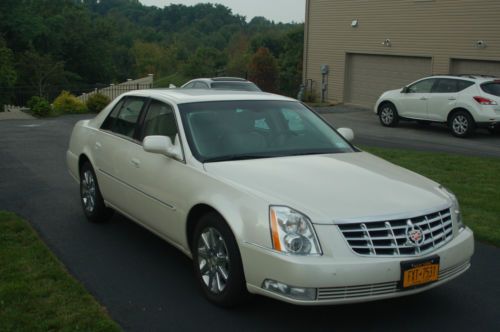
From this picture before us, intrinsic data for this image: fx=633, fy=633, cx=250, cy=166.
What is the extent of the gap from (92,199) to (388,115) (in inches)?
518

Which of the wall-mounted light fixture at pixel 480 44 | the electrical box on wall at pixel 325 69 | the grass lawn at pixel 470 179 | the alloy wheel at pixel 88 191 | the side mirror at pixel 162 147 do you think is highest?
the wall-mounted light fixture at pixel 480 44

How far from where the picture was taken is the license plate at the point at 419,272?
406 centimetres

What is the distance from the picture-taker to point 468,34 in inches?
792

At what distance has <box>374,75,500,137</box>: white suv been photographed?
1554cm

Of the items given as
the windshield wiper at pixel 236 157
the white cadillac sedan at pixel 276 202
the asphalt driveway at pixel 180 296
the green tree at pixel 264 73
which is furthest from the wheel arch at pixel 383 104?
the green tree at pixel 264 73

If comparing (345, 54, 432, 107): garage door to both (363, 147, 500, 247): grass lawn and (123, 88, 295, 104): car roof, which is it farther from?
(123, 88, 295, 104): car roof

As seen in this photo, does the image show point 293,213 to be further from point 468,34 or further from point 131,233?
point 468,34

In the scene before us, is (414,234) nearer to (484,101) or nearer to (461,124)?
(484,101)

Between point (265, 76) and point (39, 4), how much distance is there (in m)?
43.9

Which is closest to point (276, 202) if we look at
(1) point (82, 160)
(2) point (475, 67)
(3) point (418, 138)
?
(1) point (82, 160)

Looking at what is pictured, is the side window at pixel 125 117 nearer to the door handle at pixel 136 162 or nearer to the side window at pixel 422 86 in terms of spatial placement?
the door handle at pixel 136 162

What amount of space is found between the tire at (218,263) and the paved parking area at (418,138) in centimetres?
966

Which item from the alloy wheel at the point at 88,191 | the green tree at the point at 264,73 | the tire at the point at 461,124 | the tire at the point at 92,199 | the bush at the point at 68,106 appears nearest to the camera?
the tire at the point at 92,199

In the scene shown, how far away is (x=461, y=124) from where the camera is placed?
1603cm
